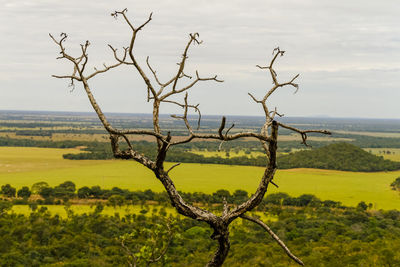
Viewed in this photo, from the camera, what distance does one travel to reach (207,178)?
72875mm

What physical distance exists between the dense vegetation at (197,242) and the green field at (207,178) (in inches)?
800

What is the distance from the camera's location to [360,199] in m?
57.4

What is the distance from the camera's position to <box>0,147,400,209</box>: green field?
60781 mm

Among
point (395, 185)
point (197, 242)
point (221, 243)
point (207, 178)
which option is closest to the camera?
point (221, 243)

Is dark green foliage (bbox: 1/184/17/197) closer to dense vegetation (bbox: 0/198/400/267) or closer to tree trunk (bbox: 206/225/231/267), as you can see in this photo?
dense vegetation (bbox: 0/198/400/267)

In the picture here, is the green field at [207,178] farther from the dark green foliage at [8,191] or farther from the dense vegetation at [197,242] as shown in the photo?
the dense vegetation at [197,242]

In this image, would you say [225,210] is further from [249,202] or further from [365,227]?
[365,227]

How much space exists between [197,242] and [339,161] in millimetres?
67392

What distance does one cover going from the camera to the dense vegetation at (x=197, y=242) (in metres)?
23.4

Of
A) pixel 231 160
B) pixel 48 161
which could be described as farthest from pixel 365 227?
pixel 48 161

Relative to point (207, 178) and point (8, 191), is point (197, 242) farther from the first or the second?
point (207, 178)

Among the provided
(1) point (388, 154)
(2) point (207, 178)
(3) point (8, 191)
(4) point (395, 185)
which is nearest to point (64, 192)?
(3) point (8, 191)

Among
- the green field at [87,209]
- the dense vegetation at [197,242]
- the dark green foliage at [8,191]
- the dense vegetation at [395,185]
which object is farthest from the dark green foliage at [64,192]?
the dense vegetation at [395,185]

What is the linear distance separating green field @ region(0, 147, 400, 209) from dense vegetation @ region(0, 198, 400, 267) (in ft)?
66.7
